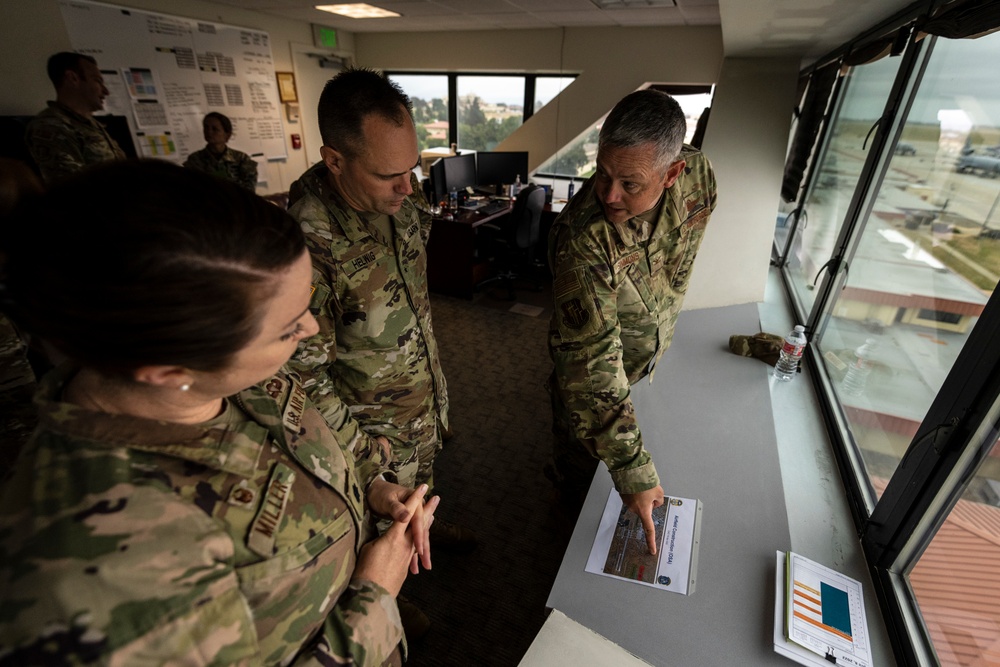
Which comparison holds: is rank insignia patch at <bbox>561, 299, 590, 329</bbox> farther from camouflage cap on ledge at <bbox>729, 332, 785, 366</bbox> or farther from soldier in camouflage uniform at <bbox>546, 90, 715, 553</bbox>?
camouflage cap on ledge at <bbox>729, 332, 785, 366</bbox>

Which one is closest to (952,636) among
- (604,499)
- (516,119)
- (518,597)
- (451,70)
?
(604,499)

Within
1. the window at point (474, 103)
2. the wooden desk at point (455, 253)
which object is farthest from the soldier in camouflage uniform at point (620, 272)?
the window at point (474, 103)

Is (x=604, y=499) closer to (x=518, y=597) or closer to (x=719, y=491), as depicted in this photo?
(x=719, y=491)

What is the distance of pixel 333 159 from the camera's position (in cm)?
127

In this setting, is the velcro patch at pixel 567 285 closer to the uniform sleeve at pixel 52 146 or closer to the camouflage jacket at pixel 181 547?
the camouflage jacket at pixel 181 547

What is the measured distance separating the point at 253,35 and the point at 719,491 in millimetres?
6427

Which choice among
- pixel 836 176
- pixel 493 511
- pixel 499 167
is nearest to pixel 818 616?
pixel 493 511

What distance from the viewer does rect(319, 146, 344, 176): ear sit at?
1.25m

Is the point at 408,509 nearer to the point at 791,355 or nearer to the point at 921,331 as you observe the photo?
the point at 791,355

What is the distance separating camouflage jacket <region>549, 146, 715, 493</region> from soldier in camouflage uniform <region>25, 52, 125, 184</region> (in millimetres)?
3183

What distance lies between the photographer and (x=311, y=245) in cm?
122

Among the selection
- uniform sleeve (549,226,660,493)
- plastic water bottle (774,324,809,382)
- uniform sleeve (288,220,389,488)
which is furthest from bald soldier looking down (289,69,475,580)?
plastic water bottle (774,324,809,382)

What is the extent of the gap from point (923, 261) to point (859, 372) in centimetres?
47

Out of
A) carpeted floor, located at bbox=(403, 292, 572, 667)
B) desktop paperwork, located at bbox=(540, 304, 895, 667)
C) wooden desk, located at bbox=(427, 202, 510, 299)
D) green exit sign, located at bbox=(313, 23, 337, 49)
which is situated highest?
green exit sign, located at bbox=(313, 23, 337, 49)
